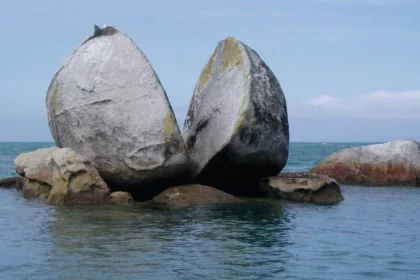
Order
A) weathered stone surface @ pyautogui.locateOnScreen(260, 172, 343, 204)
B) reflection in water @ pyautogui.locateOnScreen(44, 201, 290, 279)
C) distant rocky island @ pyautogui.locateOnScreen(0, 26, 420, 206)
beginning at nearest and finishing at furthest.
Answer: reflection in water @ pyautogui.locateOnScreen(44, 201, 290, 279) → distant rocky island @ pyautogui.locateOnScreen(0, 26, 420, 206) → weathered stone surface @ pyautogui.locateOnScreen(260, 172, 343, 204)

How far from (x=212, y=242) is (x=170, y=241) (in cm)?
83

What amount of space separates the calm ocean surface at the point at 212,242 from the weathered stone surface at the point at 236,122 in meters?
1.43

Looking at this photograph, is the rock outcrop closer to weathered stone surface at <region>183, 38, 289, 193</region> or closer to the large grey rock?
the large grey rock

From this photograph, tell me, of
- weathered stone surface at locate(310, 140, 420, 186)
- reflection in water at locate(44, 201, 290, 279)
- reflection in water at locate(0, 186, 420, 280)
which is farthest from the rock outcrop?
weathered stone surface at locate(310, 140, 420, 186)

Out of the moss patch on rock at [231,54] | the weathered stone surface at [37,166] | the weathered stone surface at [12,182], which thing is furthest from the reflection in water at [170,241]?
the weathered stone surface at [12,182]

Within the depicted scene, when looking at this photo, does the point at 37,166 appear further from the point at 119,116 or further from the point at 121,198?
the point at 121,198

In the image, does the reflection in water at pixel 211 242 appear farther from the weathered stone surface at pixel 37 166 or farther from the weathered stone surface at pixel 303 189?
the weathered stone surface at pixel 37 166

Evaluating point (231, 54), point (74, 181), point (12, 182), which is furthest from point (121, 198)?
point (12, 182)

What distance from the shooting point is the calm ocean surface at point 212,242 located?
12.5m

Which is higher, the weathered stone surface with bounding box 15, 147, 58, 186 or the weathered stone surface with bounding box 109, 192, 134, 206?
the weathered stone surface with bounding box 15, 147, 58, 186

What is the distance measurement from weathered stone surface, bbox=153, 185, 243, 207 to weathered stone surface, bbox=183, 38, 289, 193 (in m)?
0.73

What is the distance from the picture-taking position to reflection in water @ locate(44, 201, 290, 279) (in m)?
12.6

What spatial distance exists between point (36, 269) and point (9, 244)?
2490 mm

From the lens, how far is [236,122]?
21.1 metres
